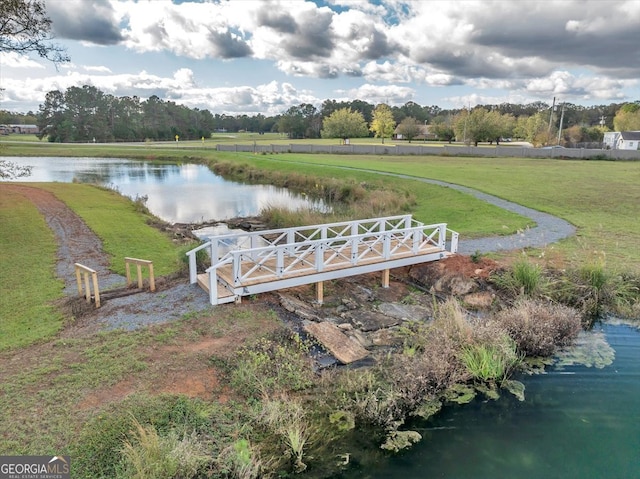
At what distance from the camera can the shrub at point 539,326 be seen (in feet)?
27.9

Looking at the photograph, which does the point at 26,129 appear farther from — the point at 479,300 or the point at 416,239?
the point at 479,300

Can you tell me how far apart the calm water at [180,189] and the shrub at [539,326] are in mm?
15647

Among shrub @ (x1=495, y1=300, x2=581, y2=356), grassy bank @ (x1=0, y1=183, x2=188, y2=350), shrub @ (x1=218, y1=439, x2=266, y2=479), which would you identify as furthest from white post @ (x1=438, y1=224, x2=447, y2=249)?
shrub @ (x1=218, y1=439, x2=266, y2=479)

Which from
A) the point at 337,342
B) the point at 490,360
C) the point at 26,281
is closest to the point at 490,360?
the point at 490,360

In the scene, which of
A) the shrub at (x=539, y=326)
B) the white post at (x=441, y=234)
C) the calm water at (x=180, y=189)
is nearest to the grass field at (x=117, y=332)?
the shrub at (x=539, y=326)

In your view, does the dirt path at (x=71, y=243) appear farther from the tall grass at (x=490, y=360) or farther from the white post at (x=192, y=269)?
the tall grass at (x=490, y=360)

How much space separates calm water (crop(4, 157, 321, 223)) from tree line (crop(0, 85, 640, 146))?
75.0ft

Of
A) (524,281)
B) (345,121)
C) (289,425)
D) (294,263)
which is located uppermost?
(345,121)

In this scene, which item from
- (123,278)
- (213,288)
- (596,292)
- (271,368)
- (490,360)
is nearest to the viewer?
(271,368)

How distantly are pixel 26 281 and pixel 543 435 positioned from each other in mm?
12393

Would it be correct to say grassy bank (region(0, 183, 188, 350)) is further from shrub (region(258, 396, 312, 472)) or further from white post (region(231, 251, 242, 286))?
shrub (region(258, 396, 312, 472))

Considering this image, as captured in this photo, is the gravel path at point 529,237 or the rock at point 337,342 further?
the gravel path at point 529,237

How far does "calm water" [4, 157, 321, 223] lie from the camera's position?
26.0 m

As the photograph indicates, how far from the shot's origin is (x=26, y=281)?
11.3 meters
